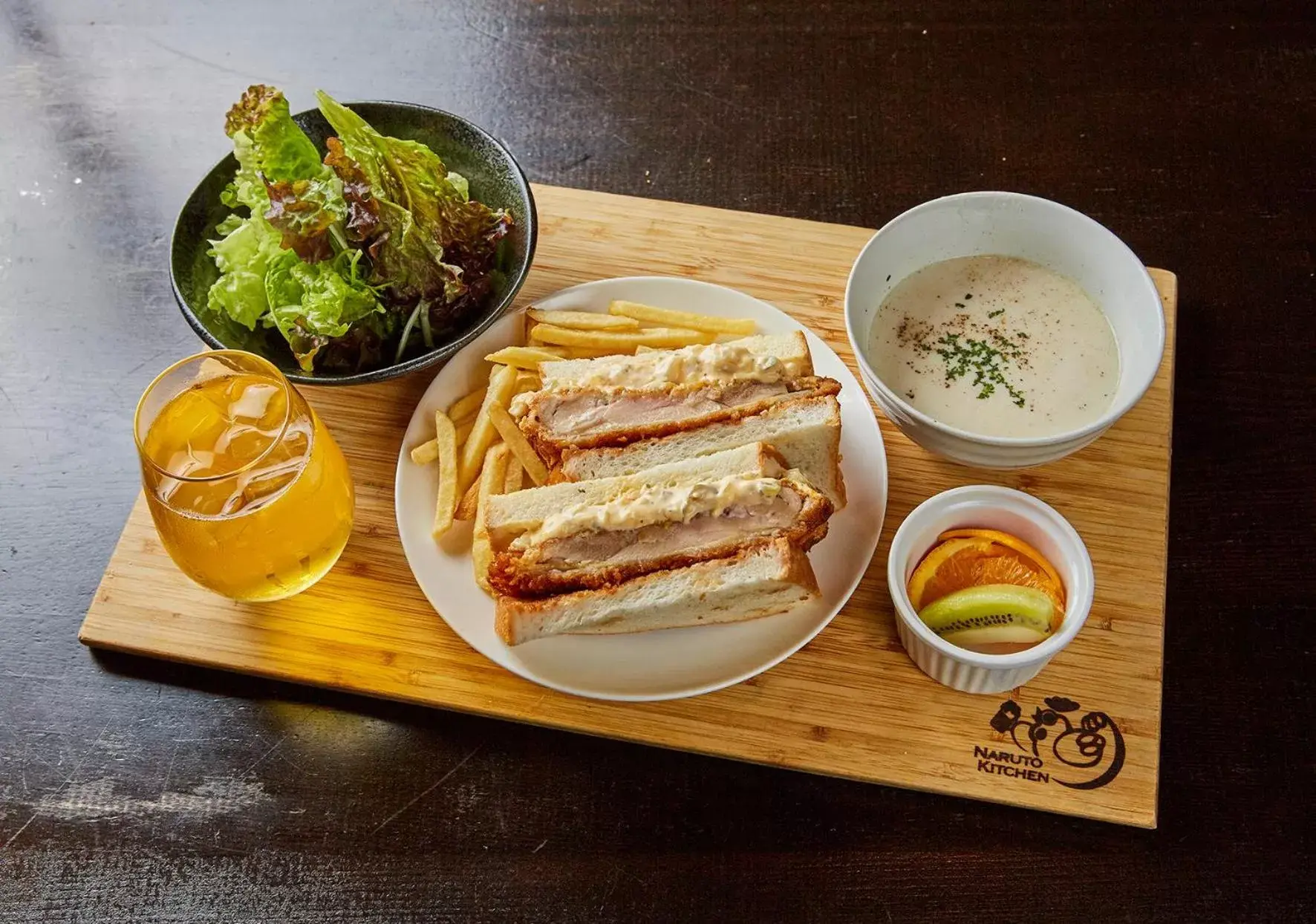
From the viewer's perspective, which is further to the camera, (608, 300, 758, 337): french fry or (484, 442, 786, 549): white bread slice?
(608, 300, 758, 337): french fry

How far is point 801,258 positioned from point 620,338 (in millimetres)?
617

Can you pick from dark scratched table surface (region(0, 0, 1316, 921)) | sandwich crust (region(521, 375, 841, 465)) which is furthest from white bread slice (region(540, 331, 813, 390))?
dark scratched table surface (region(0, 0, 1316, 921))

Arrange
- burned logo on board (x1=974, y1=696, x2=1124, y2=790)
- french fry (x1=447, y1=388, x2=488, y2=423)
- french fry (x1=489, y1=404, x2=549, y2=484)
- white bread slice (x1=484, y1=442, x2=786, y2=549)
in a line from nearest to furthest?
burned logo on board (x1=974, y1=696, x2=1124, y2=790) → white bread slice (x1=484, y1=442, x2=786, y2=549) → french fry (x1=489, y1=404, x2=549, y2=484) → french fry (x1=447, y1=388, x2=488, y2=423)

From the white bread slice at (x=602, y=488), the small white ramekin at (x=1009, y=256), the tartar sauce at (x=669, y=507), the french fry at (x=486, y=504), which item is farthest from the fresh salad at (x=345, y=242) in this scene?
the small white ramekin at (x=1009, y=256)

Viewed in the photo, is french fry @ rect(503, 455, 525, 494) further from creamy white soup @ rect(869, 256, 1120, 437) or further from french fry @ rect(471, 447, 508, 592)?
creamy white soup @ rect(869, 256, 1120, 437)

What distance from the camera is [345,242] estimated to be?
262 centimetres

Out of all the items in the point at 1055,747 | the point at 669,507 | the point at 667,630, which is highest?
the point at 669,507

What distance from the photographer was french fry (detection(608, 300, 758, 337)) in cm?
270

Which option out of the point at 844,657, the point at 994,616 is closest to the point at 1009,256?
the point at 994,616

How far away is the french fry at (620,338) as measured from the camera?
2660 mm

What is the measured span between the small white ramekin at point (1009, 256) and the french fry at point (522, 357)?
70 cm

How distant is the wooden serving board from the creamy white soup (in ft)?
0.69

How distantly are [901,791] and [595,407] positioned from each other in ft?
3.46

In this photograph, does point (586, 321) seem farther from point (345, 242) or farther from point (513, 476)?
point (345, 242)
